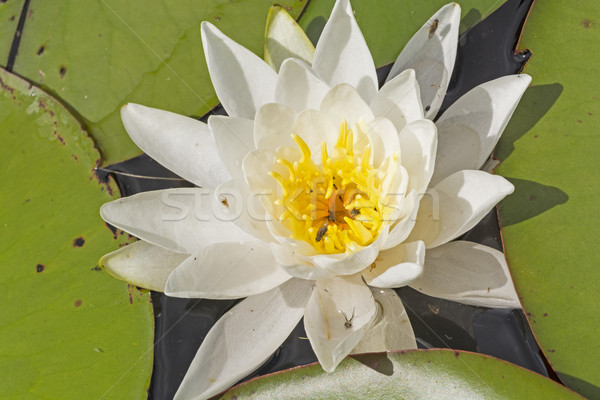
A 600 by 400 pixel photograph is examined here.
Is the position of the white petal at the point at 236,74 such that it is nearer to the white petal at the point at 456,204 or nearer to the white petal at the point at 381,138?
the white petal at the point at 381,138

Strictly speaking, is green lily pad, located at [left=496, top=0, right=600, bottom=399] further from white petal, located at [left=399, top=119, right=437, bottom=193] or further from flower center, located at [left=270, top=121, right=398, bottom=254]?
flower center, located at [left=270, top=121, right=398, bottom=254]

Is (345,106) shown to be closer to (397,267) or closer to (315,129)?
(315,129)

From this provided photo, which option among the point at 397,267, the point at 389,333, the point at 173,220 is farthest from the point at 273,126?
the point at 389,333

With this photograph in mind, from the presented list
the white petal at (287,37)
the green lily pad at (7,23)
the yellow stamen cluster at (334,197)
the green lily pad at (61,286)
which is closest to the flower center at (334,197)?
the yellow stamen cluster at (334,197)

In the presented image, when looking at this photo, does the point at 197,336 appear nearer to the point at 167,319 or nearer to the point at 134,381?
the point at 167,319

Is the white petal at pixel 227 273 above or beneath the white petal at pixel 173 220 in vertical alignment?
beneath
